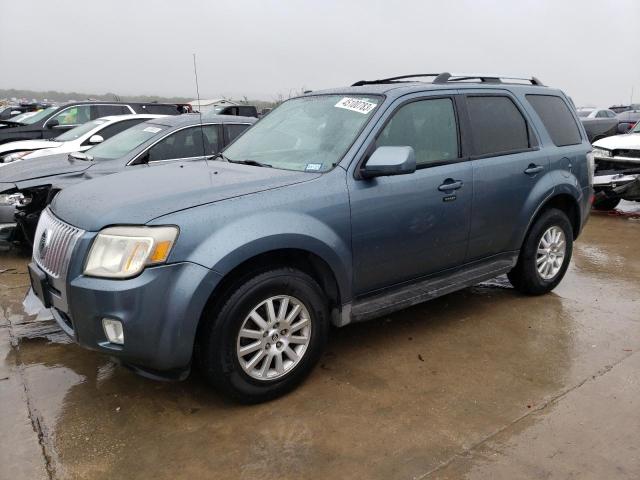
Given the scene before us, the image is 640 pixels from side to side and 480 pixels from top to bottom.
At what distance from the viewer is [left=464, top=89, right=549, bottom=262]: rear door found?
13.4 ft

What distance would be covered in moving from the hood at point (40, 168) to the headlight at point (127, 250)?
365 cm

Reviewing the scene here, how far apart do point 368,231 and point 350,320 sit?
1.89 feet

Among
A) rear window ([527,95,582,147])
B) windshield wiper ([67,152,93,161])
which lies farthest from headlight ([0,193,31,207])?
rear window ([527,95,582,147])

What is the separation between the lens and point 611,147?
899cm

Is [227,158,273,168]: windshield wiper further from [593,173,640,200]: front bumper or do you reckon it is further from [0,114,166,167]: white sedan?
[593,173,640,200]: front bumper

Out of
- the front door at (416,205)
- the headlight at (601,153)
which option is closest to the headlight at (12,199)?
the front door at (416,205)

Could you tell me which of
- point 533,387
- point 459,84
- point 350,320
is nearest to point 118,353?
point 350,320

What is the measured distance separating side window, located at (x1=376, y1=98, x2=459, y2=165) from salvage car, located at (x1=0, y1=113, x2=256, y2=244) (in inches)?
102

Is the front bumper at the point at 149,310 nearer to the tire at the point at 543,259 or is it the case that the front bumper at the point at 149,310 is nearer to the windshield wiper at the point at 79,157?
the tire at the point at 543,259

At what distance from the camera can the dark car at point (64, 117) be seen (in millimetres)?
10961

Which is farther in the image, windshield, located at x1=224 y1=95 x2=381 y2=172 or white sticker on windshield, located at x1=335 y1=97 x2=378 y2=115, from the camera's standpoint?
white sticker on windshield, located at x1=335 y1=97 x2=378 y2=115

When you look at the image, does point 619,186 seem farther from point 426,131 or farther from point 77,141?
point 77,141

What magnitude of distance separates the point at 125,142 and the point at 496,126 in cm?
443

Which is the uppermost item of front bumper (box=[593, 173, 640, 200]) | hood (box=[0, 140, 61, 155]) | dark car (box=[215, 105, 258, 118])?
dark car (box=[215, 105, 258, 118])
